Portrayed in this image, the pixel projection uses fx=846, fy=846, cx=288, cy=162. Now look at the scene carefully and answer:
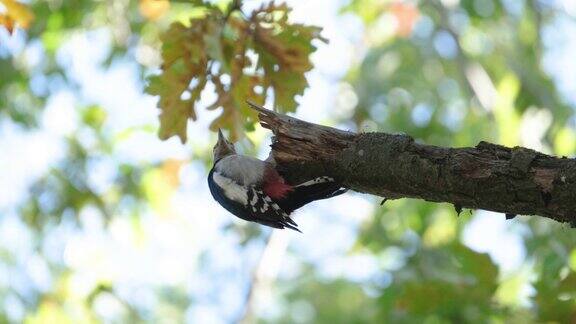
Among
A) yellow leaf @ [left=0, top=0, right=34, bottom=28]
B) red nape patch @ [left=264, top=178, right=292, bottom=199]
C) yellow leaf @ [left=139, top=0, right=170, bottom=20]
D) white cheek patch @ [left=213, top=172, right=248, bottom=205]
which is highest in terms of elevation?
yellow leaf @ [left=139, top=0, right=170, bottom=20]

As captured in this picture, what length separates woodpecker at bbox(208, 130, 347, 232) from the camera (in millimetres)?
4019

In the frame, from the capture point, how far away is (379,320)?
7.62 m

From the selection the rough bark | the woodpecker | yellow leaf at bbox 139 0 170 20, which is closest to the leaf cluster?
the woodpecker

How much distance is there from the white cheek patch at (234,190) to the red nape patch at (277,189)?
0.15 metres

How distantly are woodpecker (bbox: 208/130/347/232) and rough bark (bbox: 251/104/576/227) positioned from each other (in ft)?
0.30

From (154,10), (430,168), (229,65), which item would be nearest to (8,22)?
(229,65)

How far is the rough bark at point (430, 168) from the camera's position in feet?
10.7

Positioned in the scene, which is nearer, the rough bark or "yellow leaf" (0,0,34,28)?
the rough bark

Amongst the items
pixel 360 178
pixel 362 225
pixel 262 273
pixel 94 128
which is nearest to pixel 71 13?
pixel 94 128

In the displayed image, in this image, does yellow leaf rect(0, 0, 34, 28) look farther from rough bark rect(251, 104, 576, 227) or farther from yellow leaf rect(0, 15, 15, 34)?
rough bark rect(251, 104, 576, 227)

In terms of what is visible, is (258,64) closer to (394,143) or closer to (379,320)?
(394,143)

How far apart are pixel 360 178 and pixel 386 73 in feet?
28.8

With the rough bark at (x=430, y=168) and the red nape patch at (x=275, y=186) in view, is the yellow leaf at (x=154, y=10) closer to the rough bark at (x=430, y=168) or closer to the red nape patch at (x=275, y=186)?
the red nape patch at (x=275, y=186)

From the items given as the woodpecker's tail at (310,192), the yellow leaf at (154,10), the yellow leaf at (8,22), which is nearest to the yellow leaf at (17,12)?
the yellow leaf at (8,22)
